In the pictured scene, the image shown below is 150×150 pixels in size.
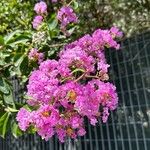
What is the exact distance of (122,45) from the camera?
4.57m

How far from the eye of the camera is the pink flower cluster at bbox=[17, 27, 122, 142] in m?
2.45

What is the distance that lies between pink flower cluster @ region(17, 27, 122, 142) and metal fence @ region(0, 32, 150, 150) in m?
1.60

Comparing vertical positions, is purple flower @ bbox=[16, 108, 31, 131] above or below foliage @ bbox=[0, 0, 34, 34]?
below

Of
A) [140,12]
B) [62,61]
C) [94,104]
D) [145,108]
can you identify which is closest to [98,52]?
[62,61]

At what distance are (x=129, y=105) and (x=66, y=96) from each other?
2.01m

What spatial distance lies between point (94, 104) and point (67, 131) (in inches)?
11.2

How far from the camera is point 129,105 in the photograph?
4.38m

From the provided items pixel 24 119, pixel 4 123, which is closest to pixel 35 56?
pixel 4 123

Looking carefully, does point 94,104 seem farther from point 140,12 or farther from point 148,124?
point 140,12

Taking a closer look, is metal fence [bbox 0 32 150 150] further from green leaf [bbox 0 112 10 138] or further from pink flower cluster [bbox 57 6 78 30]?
green leaf [bbox 0 112 10 138]

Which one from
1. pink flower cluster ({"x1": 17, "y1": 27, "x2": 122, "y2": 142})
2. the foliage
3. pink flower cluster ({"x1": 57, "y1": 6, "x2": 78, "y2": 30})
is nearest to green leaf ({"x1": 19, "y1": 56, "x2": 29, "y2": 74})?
pink flower cluster ({"x1": 57, "y1": 6, "x2": 78, "y2": 30})

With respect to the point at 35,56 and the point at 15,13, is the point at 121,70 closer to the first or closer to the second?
the point at 35,56

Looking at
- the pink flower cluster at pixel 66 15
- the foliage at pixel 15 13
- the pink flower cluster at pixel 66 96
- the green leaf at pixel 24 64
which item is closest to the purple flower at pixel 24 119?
the pink flower cluster at pixel 66 96

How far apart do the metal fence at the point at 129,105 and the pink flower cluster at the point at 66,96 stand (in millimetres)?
1602
